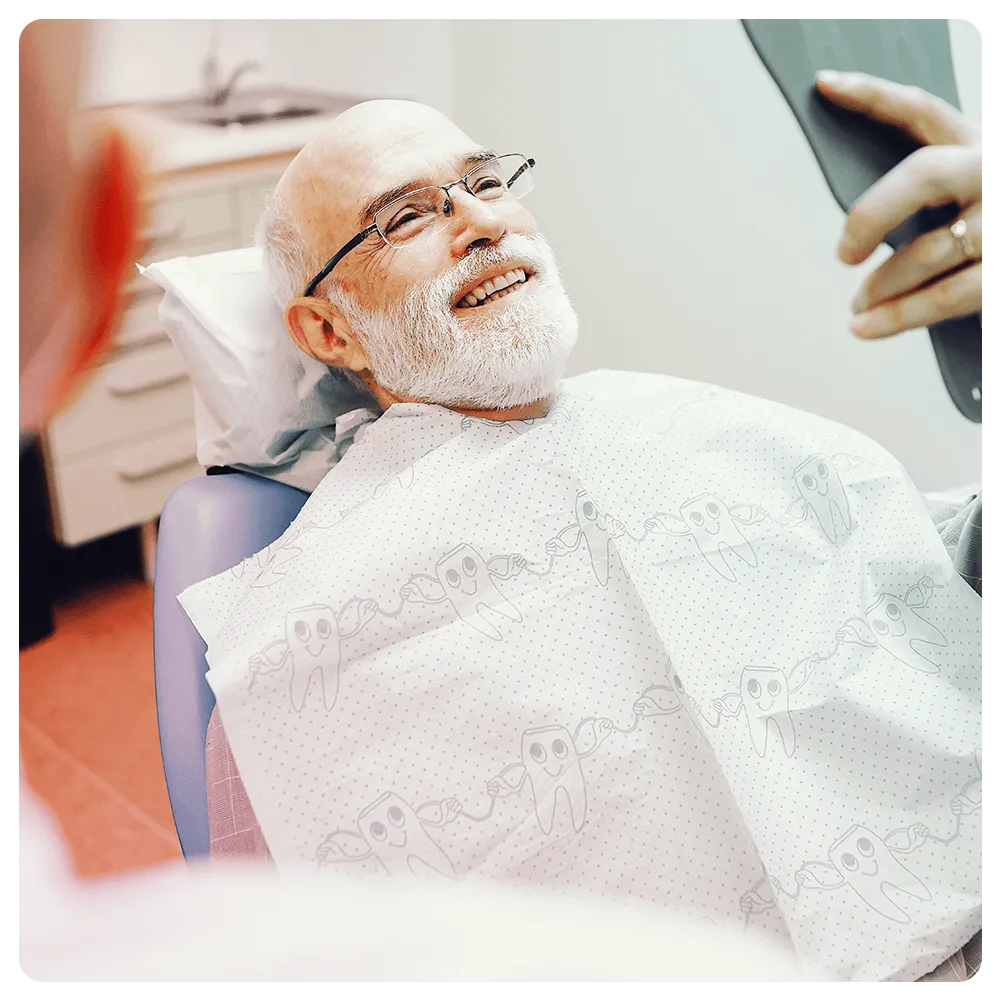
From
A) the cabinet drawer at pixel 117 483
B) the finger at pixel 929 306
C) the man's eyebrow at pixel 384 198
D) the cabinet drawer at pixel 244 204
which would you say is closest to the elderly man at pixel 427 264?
the man's eyebrow at pixel 384 198

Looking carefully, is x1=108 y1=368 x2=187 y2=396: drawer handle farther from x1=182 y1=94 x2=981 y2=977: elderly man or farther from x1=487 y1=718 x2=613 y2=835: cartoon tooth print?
x1=487 y1=718 x2=613 y2=835: cartoon tooth print

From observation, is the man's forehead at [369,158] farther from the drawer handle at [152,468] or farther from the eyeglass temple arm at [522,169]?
the drawer handle at [152,468]

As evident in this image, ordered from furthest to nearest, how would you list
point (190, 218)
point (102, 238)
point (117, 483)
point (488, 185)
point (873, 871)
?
point (117, 483)
point (190, 218)
point (102, 238)
point (488, 185)
point (873, 871)

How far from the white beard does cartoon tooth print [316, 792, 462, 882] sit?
547 mm

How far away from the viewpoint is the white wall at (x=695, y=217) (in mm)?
2035

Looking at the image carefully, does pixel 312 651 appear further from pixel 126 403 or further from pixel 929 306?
pixel 126 403

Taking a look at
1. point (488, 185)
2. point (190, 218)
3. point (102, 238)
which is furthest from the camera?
point (190, 218)

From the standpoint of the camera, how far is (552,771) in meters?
1.11

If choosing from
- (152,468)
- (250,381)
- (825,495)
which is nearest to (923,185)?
(825,495)

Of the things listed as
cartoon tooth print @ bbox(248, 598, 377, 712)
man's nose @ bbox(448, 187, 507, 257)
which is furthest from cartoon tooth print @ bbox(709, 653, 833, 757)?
man's nose @ bbox(448, 187, 507, 257)

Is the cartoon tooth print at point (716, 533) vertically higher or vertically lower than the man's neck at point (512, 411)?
lower

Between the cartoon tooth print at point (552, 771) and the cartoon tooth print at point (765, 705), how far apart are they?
165 millimetres

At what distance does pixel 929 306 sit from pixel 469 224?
65 centimetres

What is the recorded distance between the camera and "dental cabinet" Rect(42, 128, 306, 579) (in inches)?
82.0
